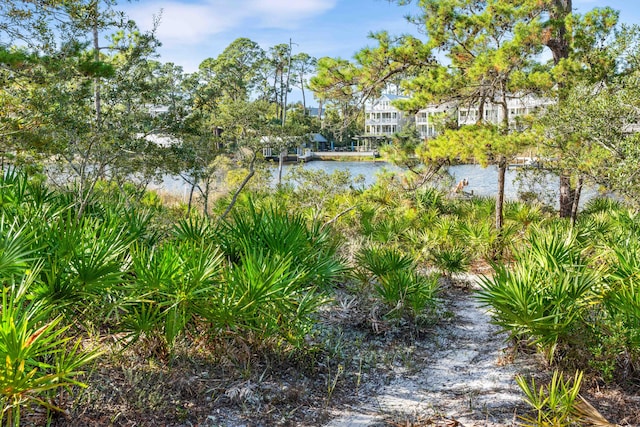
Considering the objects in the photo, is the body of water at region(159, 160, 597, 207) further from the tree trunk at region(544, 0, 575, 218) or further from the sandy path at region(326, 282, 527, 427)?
the sandy path at region(326, 282, 527, 427)

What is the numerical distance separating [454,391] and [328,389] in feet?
4.04

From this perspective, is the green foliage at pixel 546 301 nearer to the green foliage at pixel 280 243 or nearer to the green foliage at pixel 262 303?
the green foliage at pixel 280 243

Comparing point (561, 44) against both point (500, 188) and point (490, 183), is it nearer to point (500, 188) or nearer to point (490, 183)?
point (500, 188)

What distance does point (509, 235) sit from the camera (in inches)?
437

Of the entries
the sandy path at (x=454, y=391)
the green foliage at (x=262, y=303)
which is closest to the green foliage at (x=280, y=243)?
the green foliage at (x=262, y=303)

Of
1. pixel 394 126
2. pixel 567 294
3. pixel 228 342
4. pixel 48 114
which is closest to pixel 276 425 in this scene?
pixel 228 342

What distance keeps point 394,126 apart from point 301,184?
5822 centimetres

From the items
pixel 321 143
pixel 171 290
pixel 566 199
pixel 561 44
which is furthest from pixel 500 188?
pixel 321 143

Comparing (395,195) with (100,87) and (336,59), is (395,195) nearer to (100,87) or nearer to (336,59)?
(336,59)

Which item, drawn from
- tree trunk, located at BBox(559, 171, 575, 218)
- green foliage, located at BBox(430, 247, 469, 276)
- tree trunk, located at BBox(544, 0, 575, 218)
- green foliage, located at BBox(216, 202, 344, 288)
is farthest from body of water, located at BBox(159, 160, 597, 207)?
green foliage, located at BBox(216, 202, 344, 288)

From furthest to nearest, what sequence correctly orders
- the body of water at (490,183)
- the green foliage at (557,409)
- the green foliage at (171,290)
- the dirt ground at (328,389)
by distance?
the body of water at (490,183), the green foliage at (171,290), the dirt ground at (328,389), the green foliage at (557,409)

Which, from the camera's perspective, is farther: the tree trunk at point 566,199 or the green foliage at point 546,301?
the tree trunk at point 566,199

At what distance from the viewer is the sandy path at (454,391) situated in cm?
442

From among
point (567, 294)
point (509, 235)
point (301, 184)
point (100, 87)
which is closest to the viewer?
point (567, 294)
